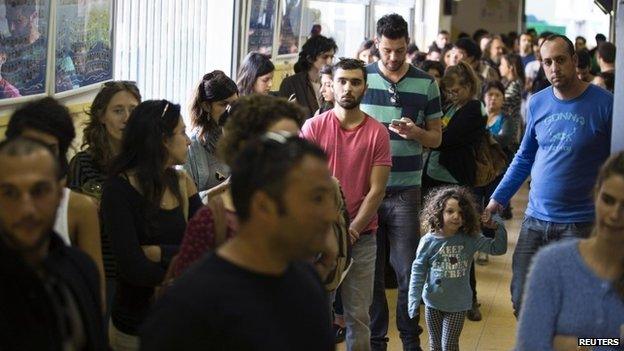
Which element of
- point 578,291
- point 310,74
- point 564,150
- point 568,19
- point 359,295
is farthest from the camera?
point 568,19

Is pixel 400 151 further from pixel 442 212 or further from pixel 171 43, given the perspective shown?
pixel 171 43

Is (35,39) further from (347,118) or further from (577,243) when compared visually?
(577,243)

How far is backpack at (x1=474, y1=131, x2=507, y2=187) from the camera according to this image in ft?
25.0

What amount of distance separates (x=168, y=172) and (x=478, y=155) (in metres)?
3.96

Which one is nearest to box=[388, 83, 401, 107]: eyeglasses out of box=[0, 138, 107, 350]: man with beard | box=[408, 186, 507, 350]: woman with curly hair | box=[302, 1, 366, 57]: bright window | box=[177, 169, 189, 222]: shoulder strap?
box=[408, 186, 507, 350]: woman with curly hair

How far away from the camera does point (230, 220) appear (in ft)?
11.1

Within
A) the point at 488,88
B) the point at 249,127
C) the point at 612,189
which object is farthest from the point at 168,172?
the point at 488,88

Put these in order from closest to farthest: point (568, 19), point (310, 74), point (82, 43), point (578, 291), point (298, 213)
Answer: point (298, 213), point (578, 291), point (82, 43), point (310, 74), point (568, 19)

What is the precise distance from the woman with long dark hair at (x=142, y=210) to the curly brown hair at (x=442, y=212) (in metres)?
2.21

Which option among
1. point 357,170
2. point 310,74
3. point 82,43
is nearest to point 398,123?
point 357,170

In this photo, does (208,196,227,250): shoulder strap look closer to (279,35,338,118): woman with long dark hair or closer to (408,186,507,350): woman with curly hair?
(408,186,507,350): woman with curly hair

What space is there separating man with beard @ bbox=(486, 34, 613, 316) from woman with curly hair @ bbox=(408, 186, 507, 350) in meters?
0.45

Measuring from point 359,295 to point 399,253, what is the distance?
2.09 ft

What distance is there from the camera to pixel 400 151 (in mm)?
6246
